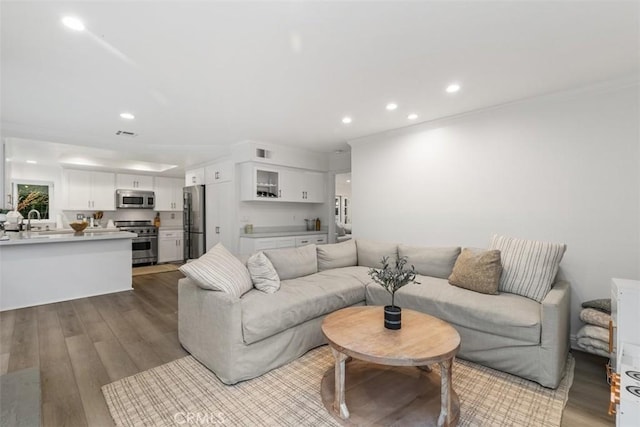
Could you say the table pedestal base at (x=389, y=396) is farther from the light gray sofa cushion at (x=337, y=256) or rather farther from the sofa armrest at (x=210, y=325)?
the light gray sofa cushion at (x=337, y=256)

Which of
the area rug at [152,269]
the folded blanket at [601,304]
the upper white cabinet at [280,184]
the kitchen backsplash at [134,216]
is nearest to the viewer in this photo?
the folded blanket at [601,304]

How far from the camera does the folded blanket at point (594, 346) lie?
7.88ft

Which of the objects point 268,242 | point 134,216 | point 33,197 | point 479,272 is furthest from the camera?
point 134,216

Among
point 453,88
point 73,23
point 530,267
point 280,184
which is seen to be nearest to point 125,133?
point 280,184

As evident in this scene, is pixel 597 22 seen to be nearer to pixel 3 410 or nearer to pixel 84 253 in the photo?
pixel 3 410

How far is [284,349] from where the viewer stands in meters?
2.43

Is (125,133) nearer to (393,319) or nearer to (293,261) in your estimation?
(293,261)

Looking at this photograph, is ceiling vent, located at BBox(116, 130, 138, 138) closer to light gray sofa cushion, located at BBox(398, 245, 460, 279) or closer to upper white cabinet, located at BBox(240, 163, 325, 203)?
upper white cabinet, located at BBox(240, 163, 325, 203)

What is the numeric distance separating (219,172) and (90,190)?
332 centimetres

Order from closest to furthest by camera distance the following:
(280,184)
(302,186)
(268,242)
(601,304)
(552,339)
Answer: (552,339)
(601,304)
(268,242)
(280,184)
(302,186)

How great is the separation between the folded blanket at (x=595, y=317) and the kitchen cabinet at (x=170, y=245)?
7.66m

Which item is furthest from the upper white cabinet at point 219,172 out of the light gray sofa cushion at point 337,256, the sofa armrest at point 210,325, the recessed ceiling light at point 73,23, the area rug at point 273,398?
the area rug at point 273,398

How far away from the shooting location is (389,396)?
6.53 feet

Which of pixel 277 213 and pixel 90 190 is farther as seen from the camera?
pixel 90 190
